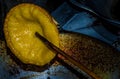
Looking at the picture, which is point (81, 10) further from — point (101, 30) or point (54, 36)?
point (54, 36)

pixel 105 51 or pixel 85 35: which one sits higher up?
pixel 85 35

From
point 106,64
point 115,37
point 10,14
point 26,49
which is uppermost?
point 10,14

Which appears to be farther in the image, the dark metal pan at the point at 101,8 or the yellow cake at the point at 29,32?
the dark metal pan at the point at 101,8

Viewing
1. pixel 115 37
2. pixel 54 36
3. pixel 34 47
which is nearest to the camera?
pixel 54 36

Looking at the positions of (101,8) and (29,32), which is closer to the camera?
(29,32)

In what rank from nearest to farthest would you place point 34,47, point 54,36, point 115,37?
1. point 54,36
2. point 34,47
3. point 115,37

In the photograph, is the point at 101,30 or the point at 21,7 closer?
the point at 21,7

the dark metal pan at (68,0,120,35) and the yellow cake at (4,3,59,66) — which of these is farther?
the dark metal pan at (68,0,120,35)

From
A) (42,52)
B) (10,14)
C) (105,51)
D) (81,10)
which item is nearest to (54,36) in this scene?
(42,52)
